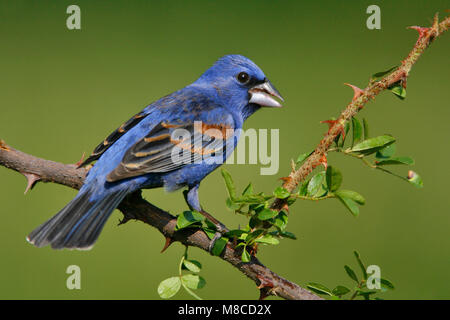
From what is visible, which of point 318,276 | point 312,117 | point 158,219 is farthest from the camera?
point 312,117

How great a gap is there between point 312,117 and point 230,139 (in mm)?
2743

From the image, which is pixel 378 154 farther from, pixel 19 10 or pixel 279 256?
pixel 19 10

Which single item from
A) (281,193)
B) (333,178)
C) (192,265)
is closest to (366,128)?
(333,178)

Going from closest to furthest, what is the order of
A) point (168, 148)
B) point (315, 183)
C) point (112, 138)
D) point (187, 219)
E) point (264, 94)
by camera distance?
1. point (315, 183)
2. point (187, 219)
3. point (168, 148)
4. point (112, 138)
5. point (264, 94)

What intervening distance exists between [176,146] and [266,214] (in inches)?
46.0

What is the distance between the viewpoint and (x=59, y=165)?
272 centimetres

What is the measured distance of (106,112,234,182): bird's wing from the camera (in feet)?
9.92

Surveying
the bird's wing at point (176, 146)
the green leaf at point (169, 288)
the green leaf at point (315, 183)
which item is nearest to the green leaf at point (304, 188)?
the green leaf at point (315, 183)

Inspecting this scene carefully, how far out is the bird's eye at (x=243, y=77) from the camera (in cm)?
379

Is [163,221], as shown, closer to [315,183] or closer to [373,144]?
[315,183]

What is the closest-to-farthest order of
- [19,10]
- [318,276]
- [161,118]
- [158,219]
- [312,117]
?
[158,219], [161,118], [318,276], [312,117], [19,10]

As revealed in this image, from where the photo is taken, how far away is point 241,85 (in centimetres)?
381

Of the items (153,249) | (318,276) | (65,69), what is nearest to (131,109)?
(65,69)

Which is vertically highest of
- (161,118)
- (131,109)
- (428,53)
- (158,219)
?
(428,53)
